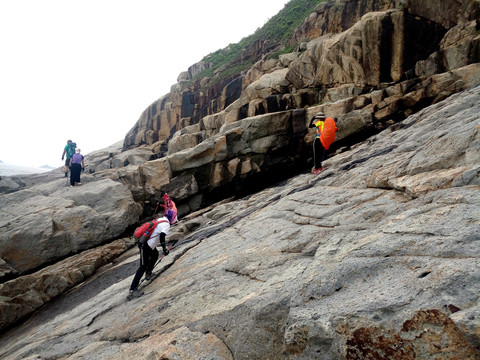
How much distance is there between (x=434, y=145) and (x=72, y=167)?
19.6m

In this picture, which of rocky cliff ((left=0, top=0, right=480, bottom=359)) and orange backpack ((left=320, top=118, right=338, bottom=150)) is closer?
rocky cliff ((left=0, top=0, right=480, bottom=359))

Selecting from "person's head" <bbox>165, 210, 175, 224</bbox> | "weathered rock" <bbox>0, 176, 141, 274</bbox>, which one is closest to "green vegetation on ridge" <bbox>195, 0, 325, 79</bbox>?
"weathered rock" <bbox>0, 176, 141, 274</bbox>

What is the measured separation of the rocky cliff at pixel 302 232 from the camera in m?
2.94

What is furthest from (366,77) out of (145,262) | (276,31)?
(276,31)

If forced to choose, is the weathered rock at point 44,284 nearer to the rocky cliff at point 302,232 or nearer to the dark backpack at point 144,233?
the rocky cliff at point 302,232

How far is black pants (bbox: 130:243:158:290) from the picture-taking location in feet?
24.0

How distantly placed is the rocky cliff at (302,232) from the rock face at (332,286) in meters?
0.03

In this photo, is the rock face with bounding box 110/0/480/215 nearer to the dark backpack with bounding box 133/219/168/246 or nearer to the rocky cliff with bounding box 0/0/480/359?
the rocky cliff with bounding box 0/0/480/359

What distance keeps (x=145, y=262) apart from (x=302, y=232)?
15.8 feet

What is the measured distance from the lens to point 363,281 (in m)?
3.41

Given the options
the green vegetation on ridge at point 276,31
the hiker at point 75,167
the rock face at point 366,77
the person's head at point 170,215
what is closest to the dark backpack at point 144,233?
the person's head at point 170,215

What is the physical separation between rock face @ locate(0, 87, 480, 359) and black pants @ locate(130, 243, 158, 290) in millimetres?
372

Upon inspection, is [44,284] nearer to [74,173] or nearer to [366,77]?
[74,173]

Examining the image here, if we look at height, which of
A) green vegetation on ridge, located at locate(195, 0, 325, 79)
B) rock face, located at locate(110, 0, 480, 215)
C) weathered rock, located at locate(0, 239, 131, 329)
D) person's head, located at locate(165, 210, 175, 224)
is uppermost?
green vegetation on ridge, located at locate(195, 0, 325, 79)
